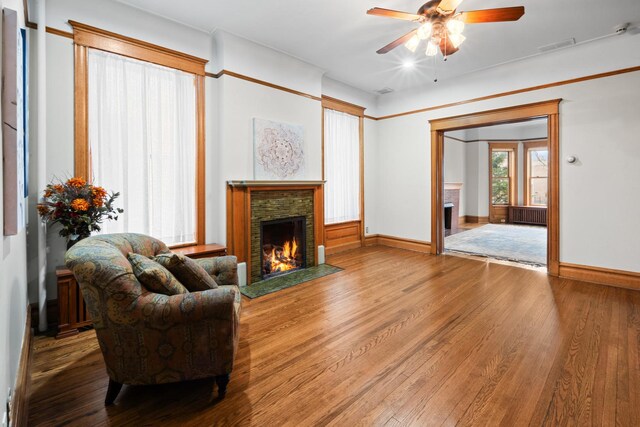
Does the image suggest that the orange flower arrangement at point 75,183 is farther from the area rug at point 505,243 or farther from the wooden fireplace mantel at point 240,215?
the area rug at point 505,243

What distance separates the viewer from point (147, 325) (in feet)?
5.24

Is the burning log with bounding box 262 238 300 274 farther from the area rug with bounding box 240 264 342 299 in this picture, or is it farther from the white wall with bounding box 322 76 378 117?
the white wall with bounding box 322 76 378 117

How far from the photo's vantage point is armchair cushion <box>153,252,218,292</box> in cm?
185

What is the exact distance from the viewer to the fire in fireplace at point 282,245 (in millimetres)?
4172

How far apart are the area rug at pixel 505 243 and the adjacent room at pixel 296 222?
0.70 feet

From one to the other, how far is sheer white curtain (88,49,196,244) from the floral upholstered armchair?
158 cm

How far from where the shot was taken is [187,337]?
1660mm

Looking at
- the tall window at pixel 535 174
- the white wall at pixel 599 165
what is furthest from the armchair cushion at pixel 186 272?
the tall window at pixel 535 174

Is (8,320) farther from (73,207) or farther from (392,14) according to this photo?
(392,14)

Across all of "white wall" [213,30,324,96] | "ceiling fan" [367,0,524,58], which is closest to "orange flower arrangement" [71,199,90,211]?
"white wall" [213,30,324,96]

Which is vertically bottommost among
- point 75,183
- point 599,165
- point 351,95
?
point 75,183

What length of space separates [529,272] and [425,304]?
219 cm

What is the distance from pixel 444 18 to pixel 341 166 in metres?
3.08

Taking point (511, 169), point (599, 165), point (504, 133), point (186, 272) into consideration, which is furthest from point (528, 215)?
point (186, 272)
